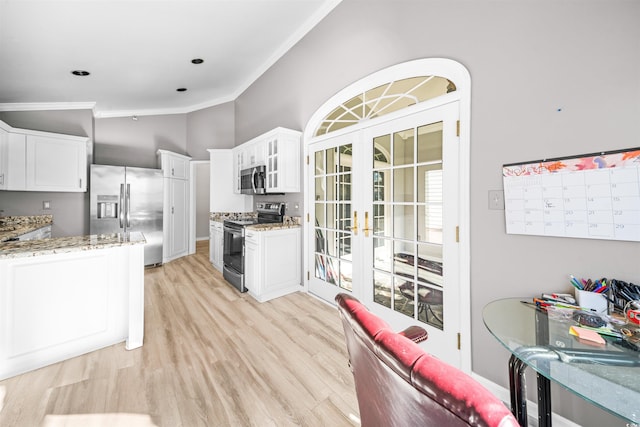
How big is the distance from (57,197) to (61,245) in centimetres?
347

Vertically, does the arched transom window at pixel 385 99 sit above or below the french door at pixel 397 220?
above

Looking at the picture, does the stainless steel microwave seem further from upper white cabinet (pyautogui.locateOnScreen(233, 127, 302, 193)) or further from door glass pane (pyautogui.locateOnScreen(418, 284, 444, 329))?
door glass pane (pyautogui.locateOnScreen(418, 284, 444, 329))

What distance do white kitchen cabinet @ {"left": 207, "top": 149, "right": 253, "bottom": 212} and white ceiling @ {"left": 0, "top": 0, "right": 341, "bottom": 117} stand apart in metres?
1.33

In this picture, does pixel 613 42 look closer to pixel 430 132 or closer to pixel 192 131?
pixel 430 132

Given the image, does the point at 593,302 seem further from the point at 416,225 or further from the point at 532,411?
the point at 416,225

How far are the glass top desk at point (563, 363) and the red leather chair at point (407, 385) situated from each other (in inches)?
24.2

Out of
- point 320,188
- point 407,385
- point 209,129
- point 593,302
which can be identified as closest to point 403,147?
point 320,188

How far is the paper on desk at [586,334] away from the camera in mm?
972

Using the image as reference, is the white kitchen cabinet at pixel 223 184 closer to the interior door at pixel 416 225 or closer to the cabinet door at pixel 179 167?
the cabinet door at pixel 179 167

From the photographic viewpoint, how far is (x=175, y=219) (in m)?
5.34

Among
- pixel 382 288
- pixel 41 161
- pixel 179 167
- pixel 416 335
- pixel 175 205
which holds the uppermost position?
pixel 179 167

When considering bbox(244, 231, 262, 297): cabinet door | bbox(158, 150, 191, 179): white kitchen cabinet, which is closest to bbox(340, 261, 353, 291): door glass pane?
bbox(244, 231, 262, 297): cabinet door

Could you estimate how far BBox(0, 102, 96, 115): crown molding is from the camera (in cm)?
415

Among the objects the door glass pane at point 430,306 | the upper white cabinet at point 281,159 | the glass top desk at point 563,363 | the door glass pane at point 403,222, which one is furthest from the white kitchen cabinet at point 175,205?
the glass top desk at point 563,363
